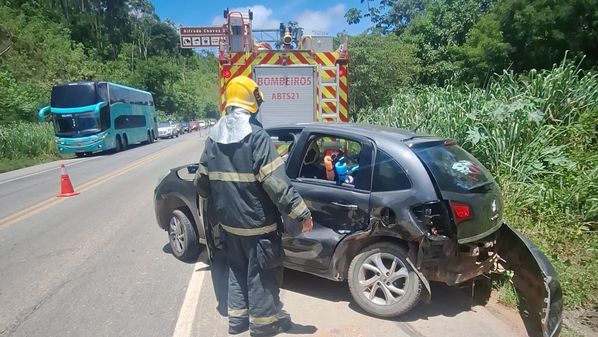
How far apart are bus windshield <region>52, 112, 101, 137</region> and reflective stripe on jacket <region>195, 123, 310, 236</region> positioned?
21.6 m

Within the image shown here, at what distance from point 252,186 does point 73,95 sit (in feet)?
73.5

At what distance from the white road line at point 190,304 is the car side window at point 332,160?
1.52m

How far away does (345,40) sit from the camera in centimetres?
849

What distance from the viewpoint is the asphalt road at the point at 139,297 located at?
142 inches

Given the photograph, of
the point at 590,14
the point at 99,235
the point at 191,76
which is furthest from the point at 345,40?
the point at 191,76

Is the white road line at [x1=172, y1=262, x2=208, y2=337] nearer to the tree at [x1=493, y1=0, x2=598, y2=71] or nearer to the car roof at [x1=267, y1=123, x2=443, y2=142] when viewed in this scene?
the car roof at [x1=267, y1=123, x2=443, y2=142]

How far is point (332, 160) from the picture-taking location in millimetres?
4316

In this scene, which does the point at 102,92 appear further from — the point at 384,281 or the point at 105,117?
the point at 384,281

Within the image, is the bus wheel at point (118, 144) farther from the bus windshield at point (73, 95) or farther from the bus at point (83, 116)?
the bus windshield at point (73, 95)

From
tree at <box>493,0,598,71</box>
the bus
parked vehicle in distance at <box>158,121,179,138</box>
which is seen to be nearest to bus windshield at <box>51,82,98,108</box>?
the bus

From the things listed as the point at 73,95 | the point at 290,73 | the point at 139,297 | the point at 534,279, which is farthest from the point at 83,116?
the point at 534,279

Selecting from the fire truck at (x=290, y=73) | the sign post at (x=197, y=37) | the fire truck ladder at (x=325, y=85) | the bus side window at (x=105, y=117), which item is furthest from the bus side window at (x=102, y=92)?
the fire truck ladder at (x=325, y=85)

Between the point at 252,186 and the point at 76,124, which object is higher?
the point at 252,186

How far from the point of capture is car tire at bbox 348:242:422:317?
3568mm
